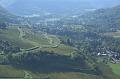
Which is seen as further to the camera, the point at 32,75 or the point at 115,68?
the point at 115,68

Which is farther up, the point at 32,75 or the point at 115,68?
the point at 32,75

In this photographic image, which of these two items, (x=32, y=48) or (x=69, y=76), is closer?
(x=69, y=76)

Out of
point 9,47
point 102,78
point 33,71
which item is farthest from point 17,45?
point 102,78

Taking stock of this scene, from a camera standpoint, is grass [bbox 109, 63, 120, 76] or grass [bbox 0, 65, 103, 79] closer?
grass [bbox 0, 65, 103, 79]

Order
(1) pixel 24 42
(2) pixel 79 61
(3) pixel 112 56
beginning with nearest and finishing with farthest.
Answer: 1. (2) pixel 79 61
2. (1) pixel 24 42
3. (3) pixel 112 56

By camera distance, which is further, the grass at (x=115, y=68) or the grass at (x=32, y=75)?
the grass at (x=115, y=68)

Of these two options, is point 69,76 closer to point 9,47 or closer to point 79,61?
point 79,61

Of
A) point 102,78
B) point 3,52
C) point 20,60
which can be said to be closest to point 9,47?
point 3,52

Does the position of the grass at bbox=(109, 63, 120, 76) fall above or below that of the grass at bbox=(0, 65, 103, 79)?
below

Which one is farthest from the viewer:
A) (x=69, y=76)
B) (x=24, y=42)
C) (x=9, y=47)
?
(x=24, y=42)

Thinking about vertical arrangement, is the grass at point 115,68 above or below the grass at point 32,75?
below
